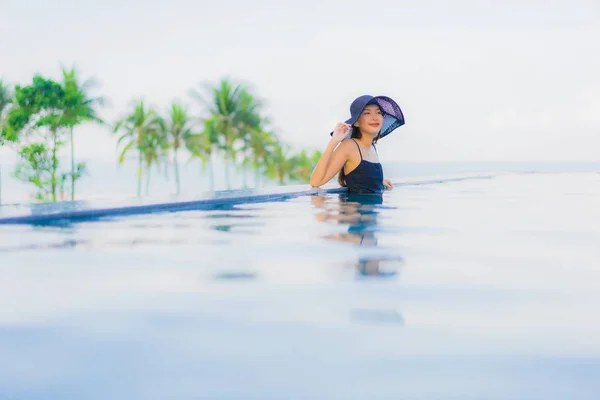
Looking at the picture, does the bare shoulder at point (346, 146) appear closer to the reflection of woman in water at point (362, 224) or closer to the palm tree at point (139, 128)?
the reflection of woman in water at point (362, 224)

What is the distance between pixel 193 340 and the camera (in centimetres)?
130

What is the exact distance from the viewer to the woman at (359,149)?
523cm

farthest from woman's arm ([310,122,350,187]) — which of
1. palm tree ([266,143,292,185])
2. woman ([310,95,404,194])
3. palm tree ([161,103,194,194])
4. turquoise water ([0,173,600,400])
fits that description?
palm tree ([266,143,292,185])

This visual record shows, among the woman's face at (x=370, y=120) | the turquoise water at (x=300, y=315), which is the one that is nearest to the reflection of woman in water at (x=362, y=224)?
the turquoise water at (x=300, y=315)

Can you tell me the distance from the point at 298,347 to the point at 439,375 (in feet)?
0.81

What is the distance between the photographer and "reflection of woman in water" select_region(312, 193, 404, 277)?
6.95 ft

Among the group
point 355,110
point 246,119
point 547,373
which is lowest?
point 547,373

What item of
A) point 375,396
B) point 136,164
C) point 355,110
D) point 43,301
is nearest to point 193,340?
point 375,396

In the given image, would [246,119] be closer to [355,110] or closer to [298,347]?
[355,110]

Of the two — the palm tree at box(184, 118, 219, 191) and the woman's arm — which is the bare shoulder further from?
the palm tree at box(184, 118, 219, 191)

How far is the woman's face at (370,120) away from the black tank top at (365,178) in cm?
27

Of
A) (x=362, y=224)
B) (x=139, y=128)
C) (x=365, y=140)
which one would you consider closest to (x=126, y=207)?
(x=362, y=224)

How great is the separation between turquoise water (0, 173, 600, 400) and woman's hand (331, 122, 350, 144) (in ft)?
6.85

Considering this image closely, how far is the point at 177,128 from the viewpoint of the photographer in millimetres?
34094
